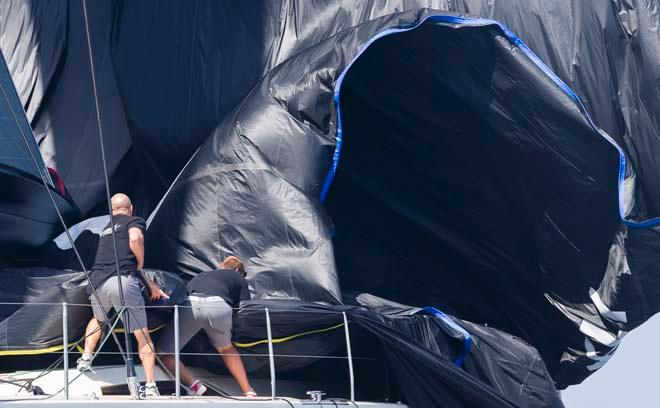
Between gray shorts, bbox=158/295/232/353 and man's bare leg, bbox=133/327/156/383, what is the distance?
324mm

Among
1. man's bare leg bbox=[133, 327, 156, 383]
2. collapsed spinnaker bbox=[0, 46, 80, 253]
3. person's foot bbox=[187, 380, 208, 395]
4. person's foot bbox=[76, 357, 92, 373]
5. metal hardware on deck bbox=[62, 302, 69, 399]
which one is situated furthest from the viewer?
collapsed spinnaker bbox=[0, 46, 80, 253]

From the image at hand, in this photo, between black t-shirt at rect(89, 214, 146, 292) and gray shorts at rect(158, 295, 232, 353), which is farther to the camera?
gray shorts at rect(158, 295, 232, 353)

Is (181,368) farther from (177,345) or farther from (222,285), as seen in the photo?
(222,285)

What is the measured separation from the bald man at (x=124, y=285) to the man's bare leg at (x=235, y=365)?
1.83 feet

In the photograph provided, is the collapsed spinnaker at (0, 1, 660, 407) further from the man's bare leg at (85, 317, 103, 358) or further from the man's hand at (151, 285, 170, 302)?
the man's bare leg at (85, 317, 103, 358)

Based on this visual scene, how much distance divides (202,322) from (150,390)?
75 cm

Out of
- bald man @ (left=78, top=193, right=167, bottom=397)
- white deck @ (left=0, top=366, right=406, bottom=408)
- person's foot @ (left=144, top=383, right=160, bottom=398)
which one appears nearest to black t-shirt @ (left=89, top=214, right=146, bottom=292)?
bald man @ (left=78, top=193, right=167, bottom=397)

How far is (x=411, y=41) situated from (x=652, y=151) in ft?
7.83

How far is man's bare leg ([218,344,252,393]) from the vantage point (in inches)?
333

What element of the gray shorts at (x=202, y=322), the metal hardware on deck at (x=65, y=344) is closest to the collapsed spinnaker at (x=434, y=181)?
the gray shorts at (x=202, y=322)

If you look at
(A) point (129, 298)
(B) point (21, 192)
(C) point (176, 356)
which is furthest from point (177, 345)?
(B) point (21, 192)

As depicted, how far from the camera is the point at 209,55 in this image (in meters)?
11.7

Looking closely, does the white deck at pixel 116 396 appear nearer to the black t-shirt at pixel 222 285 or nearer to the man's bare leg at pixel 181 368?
the man's bare leg at pixel 181 368

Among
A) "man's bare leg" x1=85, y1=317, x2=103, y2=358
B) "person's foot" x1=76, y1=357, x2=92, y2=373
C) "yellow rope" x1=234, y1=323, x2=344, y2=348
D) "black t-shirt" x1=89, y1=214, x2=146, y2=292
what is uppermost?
"black t-shirt" x1=89, y1=214, x2=146, y2=292
